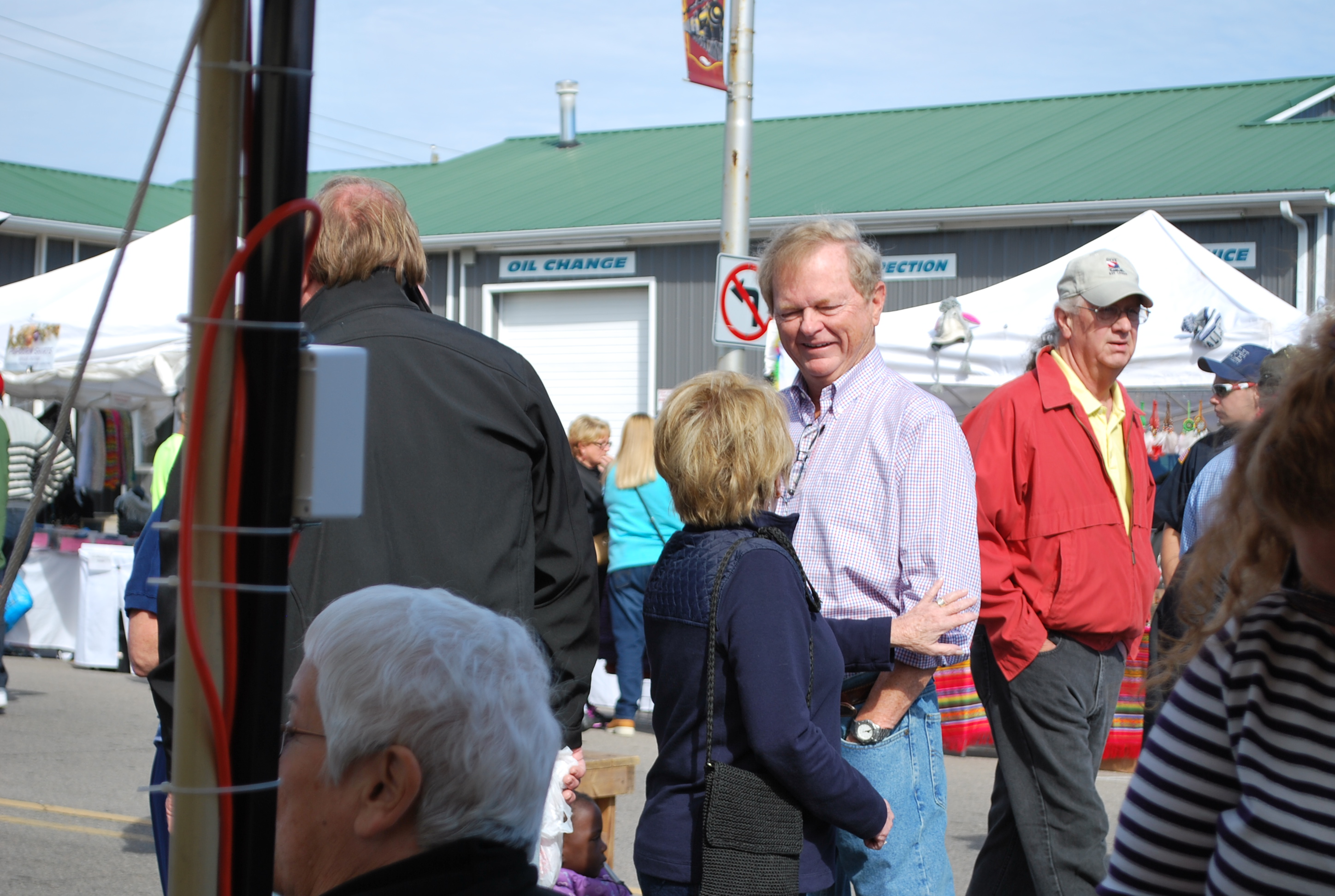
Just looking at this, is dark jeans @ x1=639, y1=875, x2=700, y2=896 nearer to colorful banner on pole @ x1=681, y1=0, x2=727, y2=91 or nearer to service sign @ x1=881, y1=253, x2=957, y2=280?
colorful banner on pole @ x1=681, y1=0, x2=727, y2=91

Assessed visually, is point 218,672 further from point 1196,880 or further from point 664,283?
point 664,283

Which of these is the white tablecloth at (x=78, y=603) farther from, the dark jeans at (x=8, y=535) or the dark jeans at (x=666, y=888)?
the dark jeans at (x=666, y=888)

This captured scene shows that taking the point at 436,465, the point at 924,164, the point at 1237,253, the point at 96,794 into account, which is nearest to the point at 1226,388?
the point at 436,465

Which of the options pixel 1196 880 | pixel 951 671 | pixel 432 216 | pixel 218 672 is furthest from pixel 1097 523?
pixel 432 216

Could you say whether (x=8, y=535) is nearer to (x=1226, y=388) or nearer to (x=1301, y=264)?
(x=1226, y=388)

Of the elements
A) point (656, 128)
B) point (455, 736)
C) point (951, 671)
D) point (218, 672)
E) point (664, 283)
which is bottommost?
point (951, 671)

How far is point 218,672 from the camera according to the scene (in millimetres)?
1216

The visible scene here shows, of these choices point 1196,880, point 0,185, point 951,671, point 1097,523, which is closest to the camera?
point 1196,880

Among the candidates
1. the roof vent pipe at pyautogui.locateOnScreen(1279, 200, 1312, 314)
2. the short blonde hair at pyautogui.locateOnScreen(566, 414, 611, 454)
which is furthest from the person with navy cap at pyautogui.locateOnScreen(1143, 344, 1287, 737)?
the roof vent pipe at pyautogui.locateOnScreen(1279, 200, 1312, 314)

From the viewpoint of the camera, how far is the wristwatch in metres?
2.92

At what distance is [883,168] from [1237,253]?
219 inches

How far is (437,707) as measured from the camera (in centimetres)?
160

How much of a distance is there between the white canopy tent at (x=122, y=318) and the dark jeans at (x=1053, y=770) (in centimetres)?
786

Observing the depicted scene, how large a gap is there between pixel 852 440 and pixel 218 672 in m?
2.06
